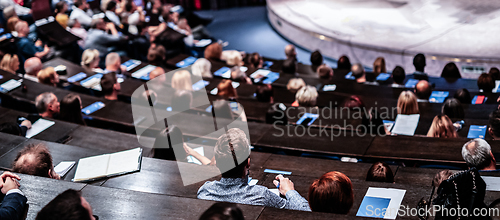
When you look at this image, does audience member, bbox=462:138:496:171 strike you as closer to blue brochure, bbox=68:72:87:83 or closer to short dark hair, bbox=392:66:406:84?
short dark hair, bbox=392:66:406:84

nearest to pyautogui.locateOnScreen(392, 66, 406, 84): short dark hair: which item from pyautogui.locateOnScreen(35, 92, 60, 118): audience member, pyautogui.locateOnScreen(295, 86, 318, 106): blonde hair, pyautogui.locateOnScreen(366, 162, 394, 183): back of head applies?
pyautogui.locateOnScreen(295, 86, 318, 106): blonde hair

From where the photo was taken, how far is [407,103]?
4.17 m

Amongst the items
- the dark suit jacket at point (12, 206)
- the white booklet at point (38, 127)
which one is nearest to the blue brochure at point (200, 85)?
the white booklet at point (38, 127)

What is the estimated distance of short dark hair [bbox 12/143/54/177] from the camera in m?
2.66

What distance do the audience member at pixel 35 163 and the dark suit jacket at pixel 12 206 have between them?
1.32 ft

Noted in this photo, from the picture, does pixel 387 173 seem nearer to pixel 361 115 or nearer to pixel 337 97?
pixel 361 115

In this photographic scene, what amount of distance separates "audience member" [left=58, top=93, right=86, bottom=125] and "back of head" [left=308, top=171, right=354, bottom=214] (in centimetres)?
282

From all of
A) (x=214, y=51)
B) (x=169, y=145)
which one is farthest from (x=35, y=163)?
(x=214, y=51)

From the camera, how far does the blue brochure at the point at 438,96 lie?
5059 millimetres

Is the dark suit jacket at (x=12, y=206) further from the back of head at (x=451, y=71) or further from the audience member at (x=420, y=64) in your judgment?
the back of head at (x=451, y=71)

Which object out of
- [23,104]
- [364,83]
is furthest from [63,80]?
[364,83]

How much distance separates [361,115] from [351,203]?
216cm

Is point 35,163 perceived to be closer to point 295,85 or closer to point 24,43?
point 295,85

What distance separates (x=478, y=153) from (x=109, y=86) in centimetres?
387
